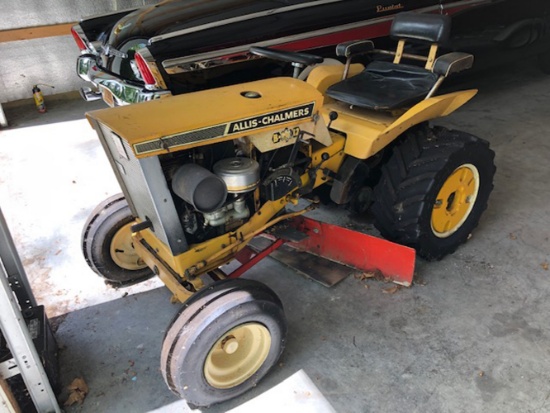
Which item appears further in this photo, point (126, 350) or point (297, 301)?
point (297, 301)

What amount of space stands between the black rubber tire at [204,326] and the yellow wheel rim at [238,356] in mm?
46

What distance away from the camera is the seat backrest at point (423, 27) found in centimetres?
234

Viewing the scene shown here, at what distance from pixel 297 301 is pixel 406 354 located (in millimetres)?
572

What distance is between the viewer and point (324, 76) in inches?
97.4

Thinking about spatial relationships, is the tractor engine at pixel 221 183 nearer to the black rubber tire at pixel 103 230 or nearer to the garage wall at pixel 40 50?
the black rubber tire at pixel 103 230

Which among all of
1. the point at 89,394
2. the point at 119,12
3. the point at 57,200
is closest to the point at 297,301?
the point at 89,394

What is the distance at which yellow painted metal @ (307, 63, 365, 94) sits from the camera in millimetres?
2467

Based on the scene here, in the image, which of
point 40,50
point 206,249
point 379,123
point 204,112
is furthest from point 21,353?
point 40,50

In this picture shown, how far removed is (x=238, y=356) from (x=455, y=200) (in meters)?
1.45

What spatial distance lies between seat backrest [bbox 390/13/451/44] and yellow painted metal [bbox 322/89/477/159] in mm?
350

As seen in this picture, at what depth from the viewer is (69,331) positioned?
212cm

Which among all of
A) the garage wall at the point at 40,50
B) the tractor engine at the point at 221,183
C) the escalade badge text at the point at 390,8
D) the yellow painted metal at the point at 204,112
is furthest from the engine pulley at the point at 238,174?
the garage wall at the point at 40,50

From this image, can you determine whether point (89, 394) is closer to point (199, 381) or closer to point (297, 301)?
point (199, 381)

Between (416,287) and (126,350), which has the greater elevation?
(126,350)
